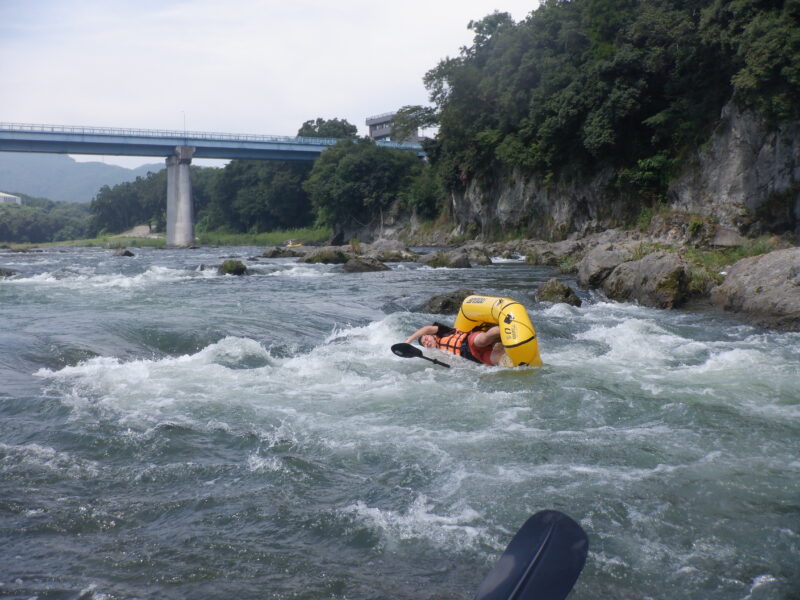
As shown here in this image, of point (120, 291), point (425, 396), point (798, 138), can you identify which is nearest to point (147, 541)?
point (425, 396)

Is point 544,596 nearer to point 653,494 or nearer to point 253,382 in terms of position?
point 653,494

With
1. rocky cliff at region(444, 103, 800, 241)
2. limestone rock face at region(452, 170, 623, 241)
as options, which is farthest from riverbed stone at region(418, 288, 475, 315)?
limestone rock face at region(452, 170, 623, 241)

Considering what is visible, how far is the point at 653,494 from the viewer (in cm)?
426

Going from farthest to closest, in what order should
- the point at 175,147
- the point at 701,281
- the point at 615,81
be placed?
the point at 175,147 → the point at 615,81 → the point at 701,281

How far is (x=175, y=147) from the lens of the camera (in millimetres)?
50219

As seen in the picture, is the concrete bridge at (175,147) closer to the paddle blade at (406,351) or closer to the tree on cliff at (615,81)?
the tree on cliff at (615,81)

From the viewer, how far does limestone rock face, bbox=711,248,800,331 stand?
10.3 meters

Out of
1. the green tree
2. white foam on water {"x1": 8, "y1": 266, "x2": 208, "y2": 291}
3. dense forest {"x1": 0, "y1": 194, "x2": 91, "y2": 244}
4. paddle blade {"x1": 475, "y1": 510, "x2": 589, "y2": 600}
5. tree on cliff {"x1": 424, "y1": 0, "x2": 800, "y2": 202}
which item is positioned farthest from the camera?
dense forest {"x1": 0, "y1": 194, "x2": 91, "y2": 244}

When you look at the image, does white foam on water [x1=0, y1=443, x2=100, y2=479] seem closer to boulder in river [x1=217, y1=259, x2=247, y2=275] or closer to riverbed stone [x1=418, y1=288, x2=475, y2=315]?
riverbed stone [x1=418, y1=288, x2=475, y2=315]

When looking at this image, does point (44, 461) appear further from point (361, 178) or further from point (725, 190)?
point (361, 178)

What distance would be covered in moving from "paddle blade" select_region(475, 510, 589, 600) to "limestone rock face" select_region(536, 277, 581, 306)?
1023 centimetres

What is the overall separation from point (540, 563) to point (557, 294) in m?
10.8

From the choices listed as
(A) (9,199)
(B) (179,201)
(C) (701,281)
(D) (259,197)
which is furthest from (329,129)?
(A) (9,199)

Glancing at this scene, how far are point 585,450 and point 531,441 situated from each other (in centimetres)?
43
